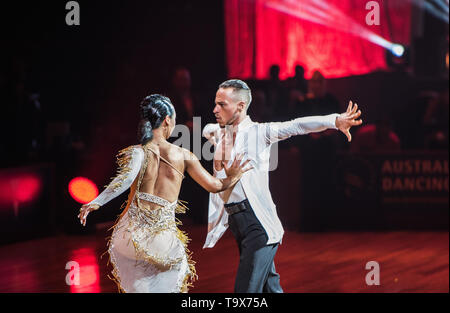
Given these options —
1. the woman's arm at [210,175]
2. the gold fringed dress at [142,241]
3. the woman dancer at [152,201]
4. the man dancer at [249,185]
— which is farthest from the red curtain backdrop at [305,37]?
the gold fringed dress at [142,241]

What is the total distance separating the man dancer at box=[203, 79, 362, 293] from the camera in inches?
164

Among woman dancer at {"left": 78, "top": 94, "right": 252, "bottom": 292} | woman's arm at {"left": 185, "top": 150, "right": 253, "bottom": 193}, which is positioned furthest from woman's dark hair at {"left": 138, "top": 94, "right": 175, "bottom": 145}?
woman's arm at {"left": 185, "top": 150, "right": 253, "bottom": 193}

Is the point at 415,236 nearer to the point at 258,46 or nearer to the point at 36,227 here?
the point at 36,227

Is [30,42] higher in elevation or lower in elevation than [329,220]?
higher

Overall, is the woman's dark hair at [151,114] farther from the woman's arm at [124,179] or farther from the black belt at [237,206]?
the black belt at [237,206]

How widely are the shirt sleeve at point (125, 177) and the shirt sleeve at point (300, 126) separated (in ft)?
2.45

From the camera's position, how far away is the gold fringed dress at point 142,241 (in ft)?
13.1

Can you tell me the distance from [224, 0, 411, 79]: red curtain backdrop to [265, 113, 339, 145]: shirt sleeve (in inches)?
319

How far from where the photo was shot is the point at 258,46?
43.8 feet

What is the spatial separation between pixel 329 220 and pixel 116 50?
14.8 ft

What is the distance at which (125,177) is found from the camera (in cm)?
393

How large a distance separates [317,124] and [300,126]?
0.09 meters

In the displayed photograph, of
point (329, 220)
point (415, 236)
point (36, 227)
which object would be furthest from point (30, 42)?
point (415, 236)

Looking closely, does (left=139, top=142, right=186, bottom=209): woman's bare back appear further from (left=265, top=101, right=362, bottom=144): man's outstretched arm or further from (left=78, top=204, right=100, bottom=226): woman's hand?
(left=265, top=101, right=362, bottom=144): man's outstretched arm
